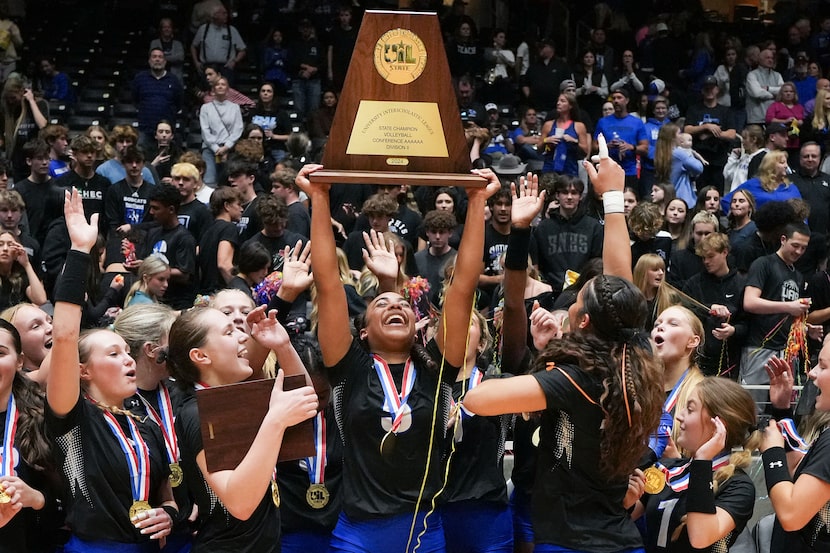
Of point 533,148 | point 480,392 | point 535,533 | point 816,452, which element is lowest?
point 533,148

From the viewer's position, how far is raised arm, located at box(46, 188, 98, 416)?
323 cm

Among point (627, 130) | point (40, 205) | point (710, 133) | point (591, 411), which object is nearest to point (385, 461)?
point (591, 411)

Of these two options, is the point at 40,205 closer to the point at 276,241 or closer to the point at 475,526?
the point at 276,241

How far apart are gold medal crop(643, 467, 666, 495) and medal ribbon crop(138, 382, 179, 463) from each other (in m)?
1.63

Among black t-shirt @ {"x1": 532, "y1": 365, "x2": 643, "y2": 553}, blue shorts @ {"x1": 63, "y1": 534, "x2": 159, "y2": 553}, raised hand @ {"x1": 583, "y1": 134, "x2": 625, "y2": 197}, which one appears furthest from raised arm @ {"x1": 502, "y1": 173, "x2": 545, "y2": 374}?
blue shorts @ {"x1": 63, "y1": 534, "x2": 159, "y2": 553}

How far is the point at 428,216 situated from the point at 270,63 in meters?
6.84

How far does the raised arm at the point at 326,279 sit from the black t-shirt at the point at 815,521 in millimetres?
1592

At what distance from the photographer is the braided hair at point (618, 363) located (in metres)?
3.30

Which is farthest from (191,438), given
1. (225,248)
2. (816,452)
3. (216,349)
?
(225,248)

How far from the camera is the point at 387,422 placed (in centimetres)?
365

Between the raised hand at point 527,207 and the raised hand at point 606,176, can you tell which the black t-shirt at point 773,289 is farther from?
the raised hand at point 527,207

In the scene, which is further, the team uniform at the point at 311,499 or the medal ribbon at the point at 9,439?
the team uniform at the point at 311,499

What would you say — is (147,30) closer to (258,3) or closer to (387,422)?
(258,3)

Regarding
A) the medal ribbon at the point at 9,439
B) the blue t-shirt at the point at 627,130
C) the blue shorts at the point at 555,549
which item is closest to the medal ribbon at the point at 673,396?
the blue shorts at the point at 555,549
